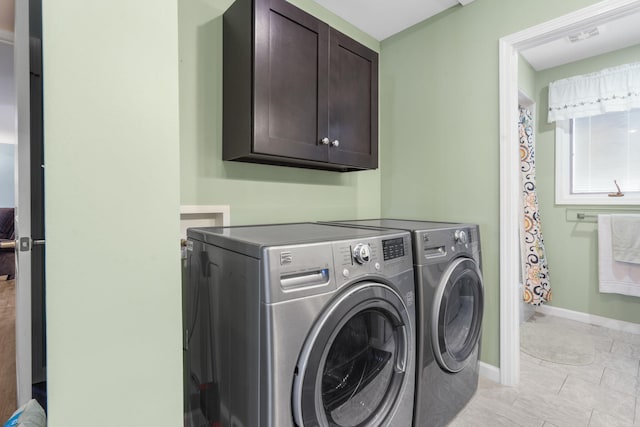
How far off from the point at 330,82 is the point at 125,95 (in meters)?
1.13

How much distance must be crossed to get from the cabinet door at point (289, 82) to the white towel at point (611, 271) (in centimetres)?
266

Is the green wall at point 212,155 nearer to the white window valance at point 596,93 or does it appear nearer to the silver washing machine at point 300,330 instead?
the silver washing machine at point 300,330

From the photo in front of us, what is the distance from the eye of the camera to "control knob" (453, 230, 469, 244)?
5.08 feet

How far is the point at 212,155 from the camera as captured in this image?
1573 mm

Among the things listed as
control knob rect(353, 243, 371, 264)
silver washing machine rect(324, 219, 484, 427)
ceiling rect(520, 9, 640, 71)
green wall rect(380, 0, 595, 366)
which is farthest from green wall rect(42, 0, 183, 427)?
ceiling rect(520, 9, 640, 71)

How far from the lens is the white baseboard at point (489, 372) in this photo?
1826mm

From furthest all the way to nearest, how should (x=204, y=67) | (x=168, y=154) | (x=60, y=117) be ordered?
1. (x=204, y=67)
2. (x=168, y=154)
3. (x=60, y=117)

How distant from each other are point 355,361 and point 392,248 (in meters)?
0.44

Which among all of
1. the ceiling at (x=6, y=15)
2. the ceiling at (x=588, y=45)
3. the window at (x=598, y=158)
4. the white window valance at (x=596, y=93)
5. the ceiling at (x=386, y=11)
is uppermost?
the ceiling at (x=588, y=45)

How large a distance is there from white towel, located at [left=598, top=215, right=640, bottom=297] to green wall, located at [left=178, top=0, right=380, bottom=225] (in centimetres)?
264

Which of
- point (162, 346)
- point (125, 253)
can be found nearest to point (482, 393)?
point (162, 346)

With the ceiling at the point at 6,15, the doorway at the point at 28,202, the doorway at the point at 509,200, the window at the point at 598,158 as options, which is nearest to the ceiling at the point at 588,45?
the window at the point at 598,158

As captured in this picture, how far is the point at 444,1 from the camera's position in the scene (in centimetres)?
192

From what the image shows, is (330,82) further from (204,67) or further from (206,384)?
(206,384)
